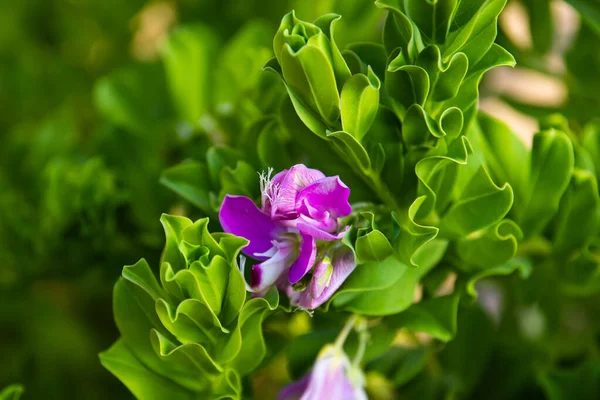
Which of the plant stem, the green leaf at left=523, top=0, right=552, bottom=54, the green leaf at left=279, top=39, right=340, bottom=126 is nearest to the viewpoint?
the green leaf at left=279, top=39, right=340, bottom=126

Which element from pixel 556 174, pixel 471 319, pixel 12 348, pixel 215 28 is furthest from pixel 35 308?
pixel 556 174

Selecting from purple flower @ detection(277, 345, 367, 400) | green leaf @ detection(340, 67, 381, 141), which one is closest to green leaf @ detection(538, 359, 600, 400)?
purple flower @ detection(277, 345, 367, 400)

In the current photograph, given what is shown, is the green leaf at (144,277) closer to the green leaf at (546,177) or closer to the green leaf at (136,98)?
the green leaf at (546,177)

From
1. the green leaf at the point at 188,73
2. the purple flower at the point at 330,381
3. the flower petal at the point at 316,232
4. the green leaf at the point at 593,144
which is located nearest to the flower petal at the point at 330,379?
the purple flower at the point at 330,381

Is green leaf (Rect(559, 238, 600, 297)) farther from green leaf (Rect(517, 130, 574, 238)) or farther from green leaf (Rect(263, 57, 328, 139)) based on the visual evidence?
green leaf (Rect(263, 57, 328, 139))

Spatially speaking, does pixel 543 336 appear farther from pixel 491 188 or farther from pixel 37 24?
pixel 37 24

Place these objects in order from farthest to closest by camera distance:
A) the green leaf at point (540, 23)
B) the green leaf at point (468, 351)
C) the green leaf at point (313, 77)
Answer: the green leaf at point (540, 23) < the green leaf at point (468, 351) < the green leaf at point (313, 77)
